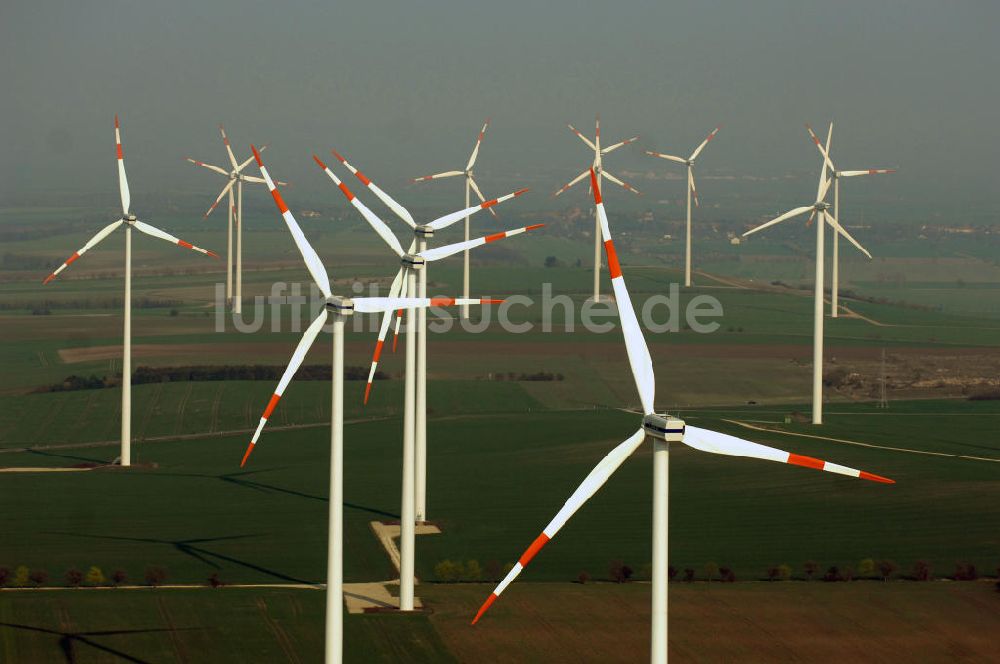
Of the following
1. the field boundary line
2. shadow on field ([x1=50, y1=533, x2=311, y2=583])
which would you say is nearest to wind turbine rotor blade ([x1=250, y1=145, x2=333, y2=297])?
shadow on field ([x1=50, y1=533, x2=311, y2=583])

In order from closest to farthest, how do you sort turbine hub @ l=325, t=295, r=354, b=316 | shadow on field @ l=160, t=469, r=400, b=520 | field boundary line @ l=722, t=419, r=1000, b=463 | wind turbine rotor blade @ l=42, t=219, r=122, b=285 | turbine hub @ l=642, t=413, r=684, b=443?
turbine hub @ l=642, t=413, r=684, b=443
turbine hub @ l=325, t=295, r=354, b=316
shadow on field @ l=160, t=469, r=400, b=520
wind turbine rotor blade @ l=42, t=219, r=122, b=285
field boundary line @ l=722, t=419, r=1000, b=463

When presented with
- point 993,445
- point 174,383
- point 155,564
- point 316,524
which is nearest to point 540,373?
point 174,383

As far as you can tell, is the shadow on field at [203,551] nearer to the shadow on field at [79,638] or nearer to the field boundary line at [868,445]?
the shadow on field at [79,638]

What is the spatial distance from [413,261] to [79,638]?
13652 millimetres

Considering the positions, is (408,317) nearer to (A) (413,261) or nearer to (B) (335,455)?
(A) (413,261)

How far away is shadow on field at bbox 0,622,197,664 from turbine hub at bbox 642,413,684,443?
15876mm

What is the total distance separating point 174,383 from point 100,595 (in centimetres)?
4873

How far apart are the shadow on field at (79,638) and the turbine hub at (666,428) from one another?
1588cm

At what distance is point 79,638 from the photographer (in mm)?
34594

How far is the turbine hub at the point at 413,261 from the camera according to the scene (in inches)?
1527

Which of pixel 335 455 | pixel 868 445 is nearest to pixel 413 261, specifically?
pixel 335 455

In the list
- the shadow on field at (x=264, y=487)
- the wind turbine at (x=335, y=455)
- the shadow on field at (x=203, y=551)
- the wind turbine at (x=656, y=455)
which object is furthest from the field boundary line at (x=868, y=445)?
the wind turbine at (x=656, y=455)

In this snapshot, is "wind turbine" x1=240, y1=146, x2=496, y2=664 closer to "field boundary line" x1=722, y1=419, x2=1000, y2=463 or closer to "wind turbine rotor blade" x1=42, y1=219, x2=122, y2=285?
"wind turbine rotor blade" x1=42, y1=219, x2=122, y2=285

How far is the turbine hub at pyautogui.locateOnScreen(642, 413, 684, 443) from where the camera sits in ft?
77.0
